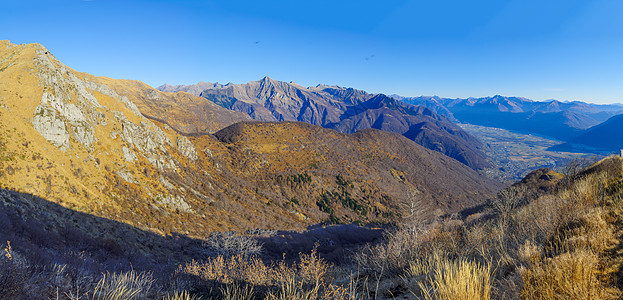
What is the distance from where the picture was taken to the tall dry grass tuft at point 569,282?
225cm

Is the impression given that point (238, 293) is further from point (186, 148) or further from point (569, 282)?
point (186, 148)

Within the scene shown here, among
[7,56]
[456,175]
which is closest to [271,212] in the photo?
[7,56]

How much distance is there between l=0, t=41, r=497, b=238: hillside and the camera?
28.5 m

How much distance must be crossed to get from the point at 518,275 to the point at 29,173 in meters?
→ 37.9

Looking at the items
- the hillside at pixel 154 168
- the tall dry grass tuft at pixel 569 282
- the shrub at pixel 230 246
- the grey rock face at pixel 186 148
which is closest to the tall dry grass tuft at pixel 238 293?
the tall dry grass tuft at pixel 569 282

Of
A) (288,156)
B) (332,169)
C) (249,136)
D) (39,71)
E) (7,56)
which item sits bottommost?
(332,169)

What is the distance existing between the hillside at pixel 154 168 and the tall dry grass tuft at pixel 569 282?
23952mm

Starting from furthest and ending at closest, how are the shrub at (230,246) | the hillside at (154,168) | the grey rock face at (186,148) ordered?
1. the grey rock face at (186,148)
2. the shrub at (230,246)
3. the hillside at (154,168)

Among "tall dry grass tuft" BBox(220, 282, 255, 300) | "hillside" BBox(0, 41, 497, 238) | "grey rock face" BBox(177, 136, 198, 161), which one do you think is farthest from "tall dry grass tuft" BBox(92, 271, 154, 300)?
"grey rock face" BBox(177, 136, 198, 161)

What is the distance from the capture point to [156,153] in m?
50.5

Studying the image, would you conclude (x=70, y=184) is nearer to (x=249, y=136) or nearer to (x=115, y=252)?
(x=115, y=252)

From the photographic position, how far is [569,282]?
7.52 feet

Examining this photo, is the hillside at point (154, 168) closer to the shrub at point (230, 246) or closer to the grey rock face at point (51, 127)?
the grey rock face at point (51, 127)

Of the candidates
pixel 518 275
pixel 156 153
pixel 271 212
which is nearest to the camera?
pixel 518 275
